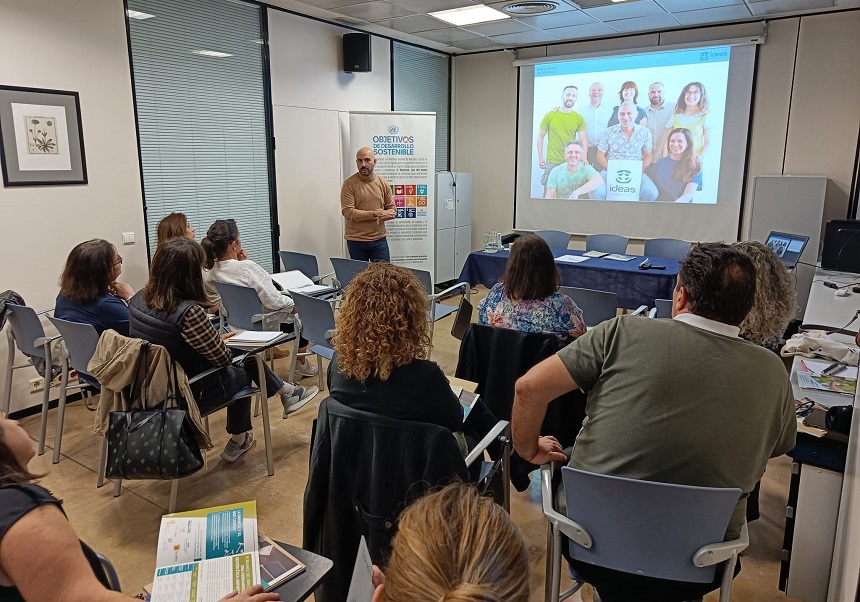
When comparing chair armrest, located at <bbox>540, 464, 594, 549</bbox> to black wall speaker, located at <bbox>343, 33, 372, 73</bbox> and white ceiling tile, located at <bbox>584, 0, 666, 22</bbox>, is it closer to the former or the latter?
white ceiling tile, located at <bbox>584, 0, 666, 22</bbox>

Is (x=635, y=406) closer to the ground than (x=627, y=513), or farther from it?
farther from it

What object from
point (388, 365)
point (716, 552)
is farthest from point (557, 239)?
point (716, 552)

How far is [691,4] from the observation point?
16.7 feet

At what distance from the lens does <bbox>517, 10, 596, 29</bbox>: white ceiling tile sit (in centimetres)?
545

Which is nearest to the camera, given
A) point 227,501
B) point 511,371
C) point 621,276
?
point 511,371

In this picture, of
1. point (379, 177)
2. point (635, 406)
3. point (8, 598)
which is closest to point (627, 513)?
point (635, 406)

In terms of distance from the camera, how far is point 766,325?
7.73ft

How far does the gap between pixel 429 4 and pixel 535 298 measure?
11.9 feet

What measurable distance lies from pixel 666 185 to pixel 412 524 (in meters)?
6.37

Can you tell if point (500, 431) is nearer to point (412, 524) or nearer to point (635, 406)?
point (635, 406)

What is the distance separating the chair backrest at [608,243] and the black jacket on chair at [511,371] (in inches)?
135

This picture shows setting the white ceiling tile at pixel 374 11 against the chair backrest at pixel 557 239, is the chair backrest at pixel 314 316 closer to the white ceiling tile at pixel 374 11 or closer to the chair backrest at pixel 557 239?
the white ceiling tile at pixel 374 11

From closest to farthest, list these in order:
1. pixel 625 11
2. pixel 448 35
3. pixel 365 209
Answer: pixel 625 11 → pixel 365 209 → pixel 448 35

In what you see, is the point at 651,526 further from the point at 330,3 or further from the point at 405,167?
the point at 405,167
